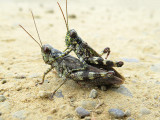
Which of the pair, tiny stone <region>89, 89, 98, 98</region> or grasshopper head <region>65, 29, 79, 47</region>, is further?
grasshopper head <region>65, 29, 79, 47</region>

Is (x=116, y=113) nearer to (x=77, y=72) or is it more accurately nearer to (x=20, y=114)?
(x=77, y=72)

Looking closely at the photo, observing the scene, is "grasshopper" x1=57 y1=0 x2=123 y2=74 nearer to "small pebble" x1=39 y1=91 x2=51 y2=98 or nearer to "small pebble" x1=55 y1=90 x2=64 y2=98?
"small pebble" x1=55 y1=90 x2=64 y2=98

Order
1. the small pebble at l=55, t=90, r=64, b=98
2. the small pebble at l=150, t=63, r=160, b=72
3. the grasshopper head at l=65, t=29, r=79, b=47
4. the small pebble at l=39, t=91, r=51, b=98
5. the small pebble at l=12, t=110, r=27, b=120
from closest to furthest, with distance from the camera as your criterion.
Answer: the small pebble at l=12, t=110, r=27, b=120
the small pebble at l=39, t=91, r=51, b=98
the small pebble at l=55, t=90, r=64, b=98
the grasshopper head at l=65, t=29, r=79, b=47
the small pebble at l=150, t=63, r=160, b=72

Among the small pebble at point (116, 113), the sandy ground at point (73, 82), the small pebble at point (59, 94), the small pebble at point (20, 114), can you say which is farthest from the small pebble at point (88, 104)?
the small pebble at point (20, 114)

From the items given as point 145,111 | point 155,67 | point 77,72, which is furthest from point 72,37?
point 155,67

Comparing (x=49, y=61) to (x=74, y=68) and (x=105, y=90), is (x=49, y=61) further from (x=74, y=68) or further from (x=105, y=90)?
(x=105, y=90)

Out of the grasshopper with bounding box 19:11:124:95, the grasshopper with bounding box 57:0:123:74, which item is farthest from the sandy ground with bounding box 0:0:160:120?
the grasshopper with bounding box 57:0:123:74

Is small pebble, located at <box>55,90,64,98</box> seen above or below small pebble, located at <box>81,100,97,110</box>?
→ above

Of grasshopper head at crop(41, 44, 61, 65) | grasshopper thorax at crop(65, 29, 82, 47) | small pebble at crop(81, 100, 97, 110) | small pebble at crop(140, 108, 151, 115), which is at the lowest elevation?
small pebble at crop(140, 108, 151, 115)
